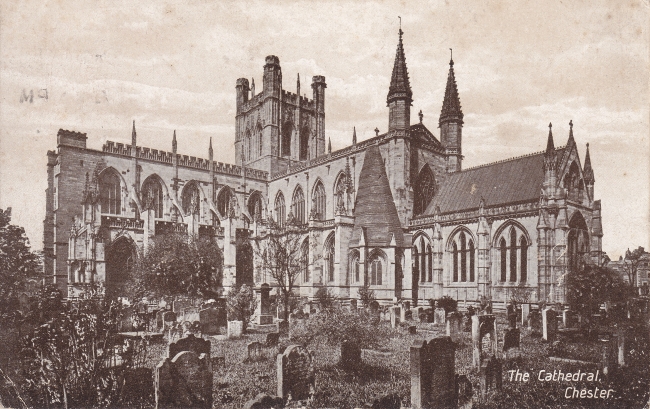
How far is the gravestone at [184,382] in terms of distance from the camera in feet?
23.4

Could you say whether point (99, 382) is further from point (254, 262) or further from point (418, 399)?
point (254, 262)

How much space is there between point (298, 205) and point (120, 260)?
16.5m

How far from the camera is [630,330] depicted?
11.2m

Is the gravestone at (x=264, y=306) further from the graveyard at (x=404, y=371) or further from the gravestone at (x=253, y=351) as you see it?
the gravestone at (x=253, y=351)

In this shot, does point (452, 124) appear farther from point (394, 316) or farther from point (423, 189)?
point (394, 316)

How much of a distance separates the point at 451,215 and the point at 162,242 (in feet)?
61.5

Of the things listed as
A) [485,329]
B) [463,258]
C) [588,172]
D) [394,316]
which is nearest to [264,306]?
[394,316]

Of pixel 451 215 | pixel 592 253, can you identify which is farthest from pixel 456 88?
pixel 592 253

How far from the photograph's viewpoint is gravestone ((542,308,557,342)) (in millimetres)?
16261

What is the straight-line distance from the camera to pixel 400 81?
32.0 metres

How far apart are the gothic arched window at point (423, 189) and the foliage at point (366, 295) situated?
786 centimetres

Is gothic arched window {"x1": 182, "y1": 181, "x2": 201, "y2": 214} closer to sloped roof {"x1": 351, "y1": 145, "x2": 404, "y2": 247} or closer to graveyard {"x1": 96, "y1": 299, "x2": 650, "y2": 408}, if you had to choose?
sloped roof {"x1": 351, "y1": 145, "x2": 404, "y2": 247}

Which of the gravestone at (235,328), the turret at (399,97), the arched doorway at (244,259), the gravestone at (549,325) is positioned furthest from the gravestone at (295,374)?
the arched doorway at (244,259)

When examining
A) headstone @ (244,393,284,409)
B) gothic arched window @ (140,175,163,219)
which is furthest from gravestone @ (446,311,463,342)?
gothic arched window @ (140,175,163,219)
